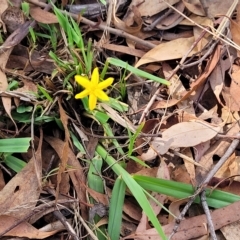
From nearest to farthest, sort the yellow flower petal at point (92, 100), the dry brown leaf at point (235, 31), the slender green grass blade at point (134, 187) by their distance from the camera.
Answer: the slender green grass blade at point (134, 187) < the yellow flower petal at point (92, 100) < the dry brown leaf at point (235, 31)

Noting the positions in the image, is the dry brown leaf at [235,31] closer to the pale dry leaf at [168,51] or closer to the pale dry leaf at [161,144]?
the pale dry leaf at [168,51]

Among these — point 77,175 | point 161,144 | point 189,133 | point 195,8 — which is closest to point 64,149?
point 77,175

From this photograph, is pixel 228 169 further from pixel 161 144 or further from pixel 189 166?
pixel 161 144

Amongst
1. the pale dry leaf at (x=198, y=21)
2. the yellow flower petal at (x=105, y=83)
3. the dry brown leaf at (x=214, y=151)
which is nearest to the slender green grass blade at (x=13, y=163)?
the yellow flower petal at (x=105, y=83)

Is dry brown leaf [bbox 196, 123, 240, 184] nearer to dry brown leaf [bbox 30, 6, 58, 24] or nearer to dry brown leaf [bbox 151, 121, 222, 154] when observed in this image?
dry brown leaf [bbox 151, 121, 222, 154]

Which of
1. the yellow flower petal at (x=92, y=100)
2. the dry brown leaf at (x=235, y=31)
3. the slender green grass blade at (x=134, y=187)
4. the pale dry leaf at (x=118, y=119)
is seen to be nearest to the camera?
the slender green grass blade at (x=134, y=187)

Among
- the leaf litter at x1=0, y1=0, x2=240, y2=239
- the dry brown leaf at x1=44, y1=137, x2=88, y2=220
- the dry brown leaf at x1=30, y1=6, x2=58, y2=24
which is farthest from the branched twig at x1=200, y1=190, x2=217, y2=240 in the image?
the dry brown leaf at x1=30, y1=6, x2=58, y2=24

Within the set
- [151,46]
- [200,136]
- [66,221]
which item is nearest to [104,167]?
[66,221]

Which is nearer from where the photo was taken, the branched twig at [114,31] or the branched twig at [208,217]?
the branched twig at [208,217]

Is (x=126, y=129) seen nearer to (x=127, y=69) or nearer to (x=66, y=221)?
(x=127, y=69)
